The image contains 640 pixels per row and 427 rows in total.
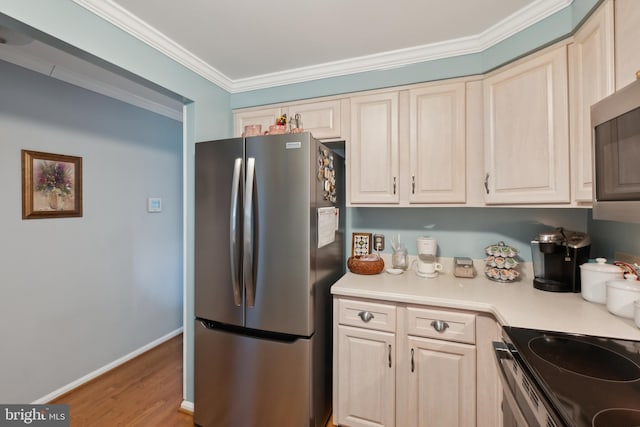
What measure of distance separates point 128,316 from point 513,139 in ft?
11.0

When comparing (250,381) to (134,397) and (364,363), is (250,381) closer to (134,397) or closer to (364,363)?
(364,363)

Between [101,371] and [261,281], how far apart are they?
6.39 feet

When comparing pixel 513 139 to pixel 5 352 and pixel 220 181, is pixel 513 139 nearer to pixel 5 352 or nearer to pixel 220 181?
pixel 220 181

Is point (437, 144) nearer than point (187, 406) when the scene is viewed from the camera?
Yes

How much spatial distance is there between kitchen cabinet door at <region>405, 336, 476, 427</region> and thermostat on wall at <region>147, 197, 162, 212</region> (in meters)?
2.64

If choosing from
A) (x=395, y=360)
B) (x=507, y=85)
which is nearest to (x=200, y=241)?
(x=395, y=360)

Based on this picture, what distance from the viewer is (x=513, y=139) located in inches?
57.9

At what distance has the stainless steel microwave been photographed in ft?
2.58

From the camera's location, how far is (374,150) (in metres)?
1.83

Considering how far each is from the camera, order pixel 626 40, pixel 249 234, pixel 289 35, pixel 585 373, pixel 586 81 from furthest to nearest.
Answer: pixel 289 35, pixel 249 234, pixel 586 81, pixel 626 40, pixel 585 373

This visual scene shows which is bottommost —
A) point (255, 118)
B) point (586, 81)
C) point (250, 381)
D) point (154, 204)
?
point (250, 381)

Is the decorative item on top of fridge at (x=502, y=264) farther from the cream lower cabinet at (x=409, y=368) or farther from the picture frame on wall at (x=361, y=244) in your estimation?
the picture frame on wall at (x=361, y=244)

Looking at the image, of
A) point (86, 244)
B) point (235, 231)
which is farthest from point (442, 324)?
point (86, 244)

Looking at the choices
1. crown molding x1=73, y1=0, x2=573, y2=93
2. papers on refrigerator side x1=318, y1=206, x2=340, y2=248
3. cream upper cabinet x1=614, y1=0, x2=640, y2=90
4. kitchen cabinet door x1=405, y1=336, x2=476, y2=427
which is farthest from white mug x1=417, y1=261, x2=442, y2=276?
crown molding x1=73, y1=0, x2=573, y2=93
